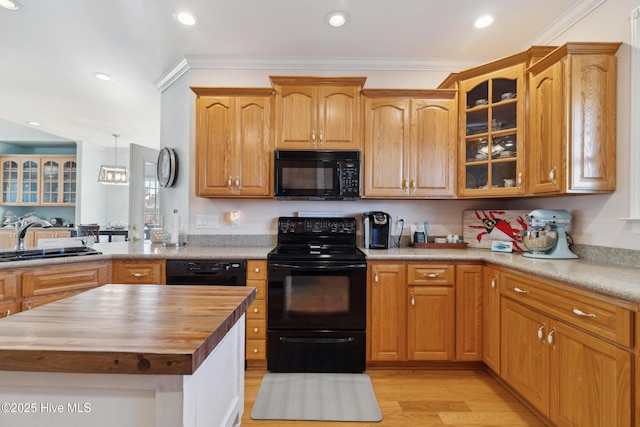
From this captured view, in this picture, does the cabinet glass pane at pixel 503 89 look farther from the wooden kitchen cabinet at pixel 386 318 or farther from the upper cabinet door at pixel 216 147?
the upper cabinet door at pixel 216 147

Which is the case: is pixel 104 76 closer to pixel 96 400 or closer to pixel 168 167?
pixel 168 167

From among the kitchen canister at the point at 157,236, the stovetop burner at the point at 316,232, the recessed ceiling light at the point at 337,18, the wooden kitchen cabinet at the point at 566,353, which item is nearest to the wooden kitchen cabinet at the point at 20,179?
the kitchen canister at the point at 157,236

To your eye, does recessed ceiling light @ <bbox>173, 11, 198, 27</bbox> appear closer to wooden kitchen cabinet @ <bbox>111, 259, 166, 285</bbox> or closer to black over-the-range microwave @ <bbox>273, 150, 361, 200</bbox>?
black over-the-range microwave @ <bbox>273, 150, 361, 200</bbox>

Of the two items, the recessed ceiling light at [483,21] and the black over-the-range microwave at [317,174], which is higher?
the recessed ceiling light at [483,21]

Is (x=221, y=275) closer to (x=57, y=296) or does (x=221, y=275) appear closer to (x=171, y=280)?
(x=171, y=280)

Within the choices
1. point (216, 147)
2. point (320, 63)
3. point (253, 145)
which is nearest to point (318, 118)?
point (253, 145)

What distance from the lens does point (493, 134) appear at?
2.31 metres

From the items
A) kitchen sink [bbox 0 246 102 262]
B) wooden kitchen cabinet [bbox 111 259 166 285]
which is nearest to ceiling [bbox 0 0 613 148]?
kitchen sink [bbox 0 246 102 262]

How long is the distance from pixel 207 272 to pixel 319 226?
1028 mm

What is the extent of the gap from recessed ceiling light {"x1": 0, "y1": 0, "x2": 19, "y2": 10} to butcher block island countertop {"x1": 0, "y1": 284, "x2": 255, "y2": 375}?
7.86 ft

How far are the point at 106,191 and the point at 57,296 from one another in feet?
17.4

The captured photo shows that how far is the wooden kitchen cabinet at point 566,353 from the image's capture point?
1.19m

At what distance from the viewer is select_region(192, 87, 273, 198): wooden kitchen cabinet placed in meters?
2.50

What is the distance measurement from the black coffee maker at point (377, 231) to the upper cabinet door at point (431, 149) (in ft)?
1.12
